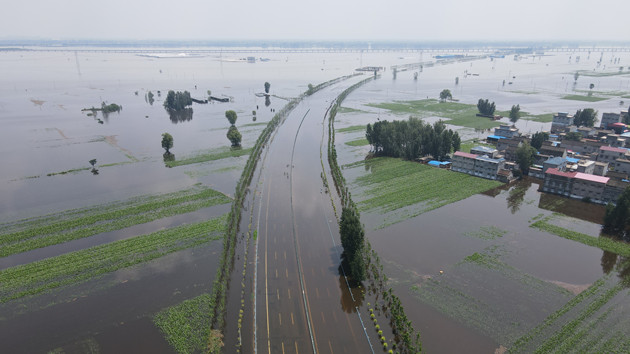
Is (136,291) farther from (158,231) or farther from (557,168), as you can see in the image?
(557,168)

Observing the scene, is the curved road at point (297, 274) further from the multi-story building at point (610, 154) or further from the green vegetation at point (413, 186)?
the multi-story building at point (610, 154)

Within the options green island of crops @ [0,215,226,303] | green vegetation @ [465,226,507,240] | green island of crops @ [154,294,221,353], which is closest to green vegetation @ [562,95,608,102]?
green vegetation @ [465,226,507,240]

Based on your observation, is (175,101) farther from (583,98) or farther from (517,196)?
(583,98)

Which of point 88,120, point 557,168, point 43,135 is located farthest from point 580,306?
point 88,120

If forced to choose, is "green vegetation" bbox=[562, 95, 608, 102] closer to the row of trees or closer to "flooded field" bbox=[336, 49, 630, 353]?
the row of trees

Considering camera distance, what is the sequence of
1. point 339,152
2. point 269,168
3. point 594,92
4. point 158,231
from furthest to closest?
point 594,92
point 339,152
point 269,168
point 158,231

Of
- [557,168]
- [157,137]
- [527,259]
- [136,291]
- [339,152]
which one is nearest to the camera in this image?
[136,291]
